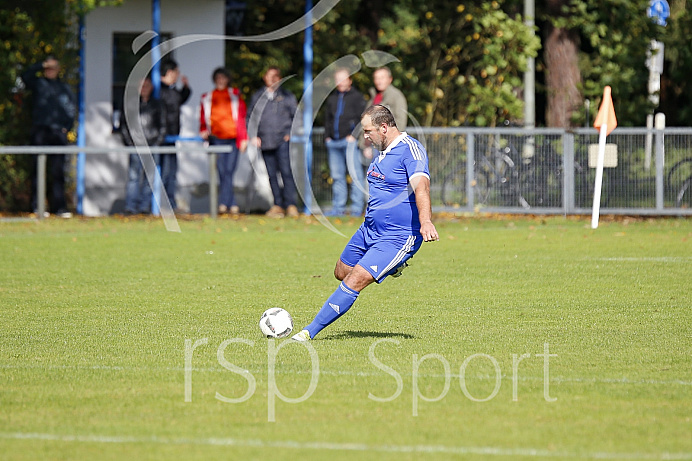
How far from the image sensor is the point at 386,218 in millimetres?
8852

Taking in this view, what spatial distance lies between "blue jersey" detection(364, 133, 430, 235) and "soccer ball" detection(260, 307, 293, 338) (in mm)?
953

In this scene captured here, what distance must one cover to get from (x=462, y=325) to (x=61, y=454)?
4.58 meters

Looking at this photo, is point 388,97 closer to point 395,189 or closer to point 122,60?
point 122,60

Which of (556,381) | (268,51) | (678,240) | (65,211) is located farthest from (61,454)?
(268,51)

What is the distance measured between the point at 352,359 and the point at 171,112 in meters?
13.7

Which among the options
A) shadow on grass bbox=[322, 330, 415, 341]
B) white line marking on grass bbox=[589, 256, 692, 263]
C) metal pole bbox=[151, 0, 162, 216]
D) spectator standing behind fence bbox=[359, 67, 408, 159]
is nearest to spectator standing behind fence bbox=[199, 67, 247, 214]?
metal pole bbox=[151, 0, 162, 216]

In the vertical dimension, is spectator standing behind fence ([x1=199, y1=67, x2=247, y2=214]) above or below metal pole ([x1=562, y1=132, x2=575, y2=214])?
above

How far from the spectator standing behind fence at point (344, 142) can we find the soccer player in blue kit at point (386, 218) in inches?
444

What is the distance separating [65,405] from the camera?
6.69 m

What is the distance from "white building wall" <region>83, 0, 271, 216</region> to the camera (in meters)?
22.4

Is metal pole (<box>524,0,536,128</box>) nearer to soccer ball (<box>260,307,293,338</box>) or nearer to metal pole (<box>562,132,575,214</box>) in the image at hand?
metal pole (<box>562,132,575,214</box>)

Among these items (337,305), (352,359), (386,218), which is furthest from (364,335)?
(352,359)

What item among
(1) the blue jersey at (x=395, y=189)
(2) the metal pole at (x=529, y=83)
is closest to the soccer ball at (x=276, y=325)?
(1) the blue jersey at (x=395, y=189)

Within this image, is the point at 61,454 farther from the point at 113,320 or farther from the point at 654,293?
the point at 654,293
